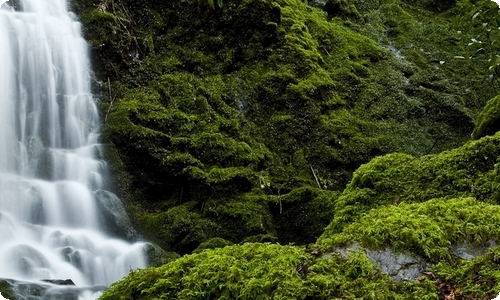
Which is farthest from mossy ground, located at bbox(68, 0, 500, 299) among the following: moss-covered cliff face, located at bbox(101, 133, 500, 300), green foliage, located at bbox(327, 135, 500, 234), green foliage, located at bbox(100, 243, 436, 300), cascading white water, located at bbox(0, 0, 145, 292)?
green foliage, located at bbox(100, 243, 436, 300)

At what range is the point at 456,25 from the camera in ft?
12.8

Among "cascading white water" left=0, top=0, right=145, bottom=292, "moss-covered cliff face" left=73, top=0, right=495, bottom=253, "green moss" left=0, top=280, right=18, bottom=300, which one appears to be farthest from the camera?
"moss-covered cliff face" left=73, top=0, right=495, bottom=253

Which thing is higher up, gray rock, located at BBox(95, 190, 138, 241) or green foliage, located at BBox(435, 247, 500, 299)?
green foliage, located at BBox(435, 247, 500, 299)

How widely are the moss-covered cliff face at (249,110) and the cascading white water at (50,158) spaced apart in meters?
0.56

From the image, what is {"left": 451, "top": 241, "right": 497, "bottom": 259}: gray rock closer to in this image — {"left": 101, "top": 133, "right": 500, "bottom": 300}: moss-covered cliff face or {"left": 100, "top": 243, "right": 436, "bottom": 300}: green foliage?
{"left": 101, "top": 133, "right": 500, "bottom": 300}: moss-covered cliff face

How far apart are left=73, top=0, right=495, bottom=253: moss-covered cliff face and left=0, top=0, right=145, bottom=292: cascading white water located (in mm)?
556

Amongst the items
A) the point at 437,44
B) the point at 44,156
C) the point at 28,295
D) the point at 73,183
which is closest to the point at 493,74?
the point at 28,295

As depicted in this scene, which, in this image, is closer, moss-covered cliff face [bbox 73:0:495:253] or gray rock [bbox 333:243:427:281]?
gray rock [bbox 333:243:427:281]

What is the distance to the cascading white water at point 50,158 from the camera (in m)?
8.59

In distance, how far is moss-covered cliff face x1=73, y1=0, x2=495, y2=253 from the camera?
10516 mm

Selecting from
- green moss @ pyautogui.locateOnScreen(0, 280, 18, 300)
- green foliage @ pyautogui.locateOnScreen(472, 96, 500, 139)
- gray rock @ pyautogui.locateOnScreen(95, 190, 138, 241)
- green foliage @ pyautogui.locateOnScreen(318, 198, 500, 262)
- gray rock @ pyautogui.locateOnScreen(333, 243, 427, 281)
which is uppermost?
green foliage @ pyautogui.locateOnScreen(318, 198, 500, 262)

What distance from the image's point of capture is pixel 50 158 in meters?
10.7

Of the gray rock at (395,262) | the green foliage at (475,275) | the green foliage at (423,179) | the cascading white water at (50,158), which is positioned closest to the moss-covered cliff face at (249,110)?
the cascading white water at (50,158)

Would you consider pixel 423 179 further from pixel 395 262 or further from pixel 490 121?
pixel 395 262
